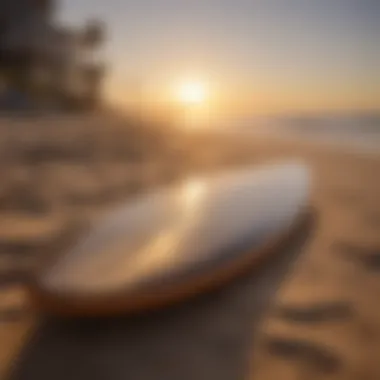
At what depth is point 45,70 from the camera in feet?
24.3

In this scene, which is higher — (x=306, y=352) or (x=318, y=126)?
(x=318, y=126)

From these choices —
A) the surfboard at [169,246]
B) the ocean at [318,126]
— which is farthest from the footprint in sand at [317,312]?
the ocean at [318,126]

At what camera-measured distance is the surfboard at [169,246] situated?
1.19 m

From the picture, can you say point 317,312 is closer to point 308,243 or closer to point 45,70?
point 308,243

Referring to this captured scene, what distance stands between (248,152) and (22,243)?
1.93 metres

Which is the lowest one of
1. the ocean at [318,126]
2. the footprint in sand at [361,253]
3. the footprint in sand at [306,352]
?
the footprint in sand at [306,352]

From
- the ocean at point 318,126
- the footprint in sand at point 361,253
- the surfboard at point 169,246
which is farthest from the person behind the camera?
the ocean at point 318,126

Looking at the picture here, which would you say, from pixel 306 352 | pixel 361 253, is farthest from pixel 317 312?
pixel 361 253

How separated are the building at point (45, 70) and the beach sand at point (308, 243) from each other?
3272 millimetres

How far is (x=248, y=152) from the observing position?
331cm

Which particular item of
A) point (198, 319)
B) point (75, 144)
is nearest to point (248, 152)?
point (75, 144)

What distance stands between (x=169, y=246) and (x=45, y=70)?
6583mm

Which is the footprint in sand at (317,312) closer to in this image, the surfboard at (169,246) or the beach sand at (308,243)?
the beach sand at (308,243)

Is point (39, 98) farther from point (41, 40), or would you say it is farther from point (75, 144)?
point (75, 144)
